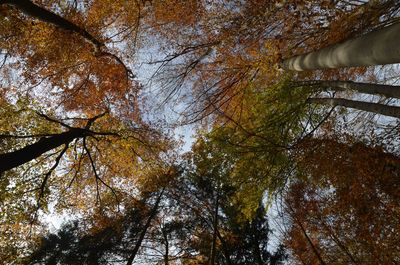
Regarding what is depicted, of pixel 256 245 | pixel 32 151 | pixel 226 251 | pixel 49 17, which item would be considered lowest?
pixel 226 251

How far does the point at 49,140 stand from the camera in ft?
22.1

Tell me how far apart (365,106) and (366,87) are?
18.2 inches

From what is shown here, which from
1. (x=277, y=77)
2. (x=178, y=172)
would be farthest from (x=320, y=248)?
(x=277, y=77)

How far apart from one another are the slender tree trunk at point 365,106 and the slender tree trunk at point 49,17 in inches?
Answer: 282

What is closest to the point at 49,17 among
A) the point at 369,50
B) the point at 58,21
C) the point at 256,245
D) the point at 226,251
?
the point at 58,21

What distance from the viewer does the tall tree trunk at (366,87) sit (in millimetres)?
5980

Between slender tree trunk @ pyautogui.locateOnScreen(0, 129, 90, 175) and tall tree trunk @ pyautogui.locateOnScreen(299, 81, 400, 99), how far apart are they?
22.5 feet

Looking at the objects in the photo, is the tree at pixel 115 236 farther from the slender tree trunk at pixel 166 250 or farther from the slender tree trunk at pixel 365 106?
the slender tree trunk at pixel 365 106

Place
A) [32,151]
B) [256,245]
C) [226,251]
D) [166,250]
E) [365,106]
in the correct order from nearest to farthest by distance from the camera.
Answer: [32,151] < [365,106] < [226,251] < [256,245] < [166,250]

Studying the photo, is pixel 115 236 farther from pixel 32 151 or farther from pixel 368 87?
Answer: pixel 368 87

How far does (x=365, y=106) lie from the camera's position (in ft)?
23.7

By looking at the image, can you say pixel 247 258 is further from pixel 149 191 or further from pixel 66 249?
pixel 66 249

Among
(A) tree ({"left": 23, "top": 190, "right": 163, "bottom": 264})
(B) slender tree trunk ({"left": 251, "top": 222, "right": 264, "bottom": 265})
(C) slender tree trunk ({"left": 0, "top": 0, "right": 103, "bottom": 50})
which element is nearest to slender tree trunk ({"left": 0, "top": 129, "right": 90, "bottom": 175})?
(C) slender tree trunk ({"left": 0, "top": 0, "right": 103, "bottom": 50})

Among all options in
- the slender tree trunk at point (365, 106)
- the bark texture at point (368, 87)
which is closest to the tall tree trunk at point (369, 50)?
the bark texture at point (368, 87)
